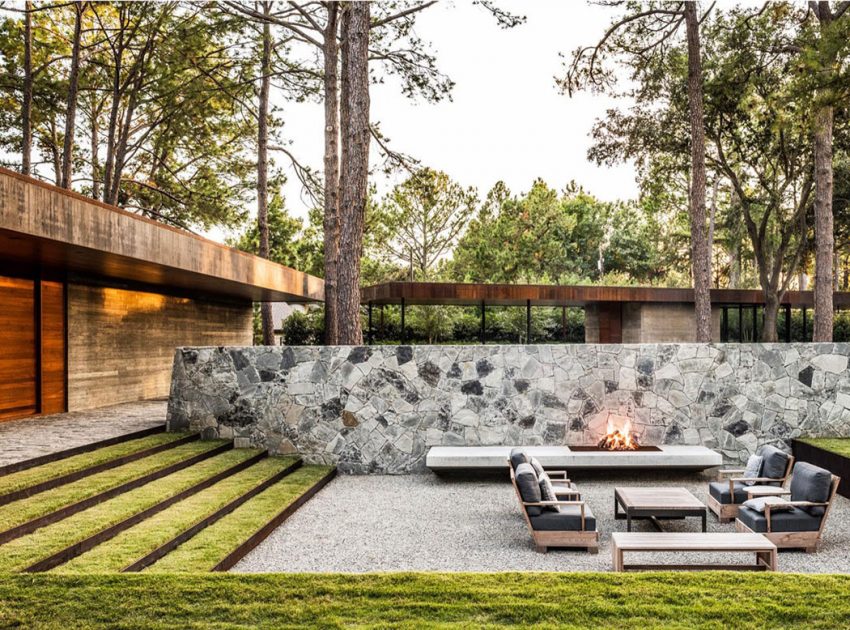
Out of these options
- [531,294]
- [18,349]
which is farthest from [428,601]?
[531,294]

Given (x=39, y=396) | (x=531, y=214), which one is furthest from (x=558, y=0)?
(x=531, y=214)

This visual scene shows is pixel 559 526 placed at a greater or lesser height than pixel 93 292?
lesser

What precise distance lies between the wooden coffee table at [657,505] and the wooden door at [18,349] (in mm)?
9198

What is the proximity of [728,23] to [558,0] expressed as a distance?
5.76m

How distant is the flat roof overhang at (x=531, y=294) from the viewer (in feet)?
50.0

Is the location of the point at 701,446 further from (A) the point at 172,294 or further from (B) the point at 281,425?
(A) the point at 172,294

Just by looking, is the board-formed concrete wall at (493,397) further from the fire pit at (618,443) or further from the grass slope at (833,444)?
the grass slope at (833,444)

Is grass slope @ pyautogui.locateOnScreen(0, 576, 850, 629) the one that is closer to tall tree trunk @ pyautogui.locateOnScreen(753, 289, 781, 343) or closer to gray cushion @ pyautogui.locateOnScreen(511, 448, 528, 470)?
gray cushion @ pyautogui.locateOnScreen(511, 448, 528, 470)

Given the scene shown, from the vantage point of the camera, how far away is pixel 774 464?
7527mm

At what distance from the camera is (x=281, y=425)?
10.1m


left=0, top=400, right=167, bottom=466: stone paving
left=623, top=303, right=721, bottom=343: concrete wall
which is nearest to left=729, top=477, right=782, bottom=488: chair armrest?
left=0, top=400, right=167, bottom=466: stone paving

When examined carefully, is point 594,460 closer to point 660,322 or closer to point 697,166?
point 697,166

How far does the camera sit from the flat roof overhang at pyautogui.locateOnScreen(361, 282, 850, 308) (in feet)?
50.0

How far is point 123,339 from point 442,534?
8.64 metres
